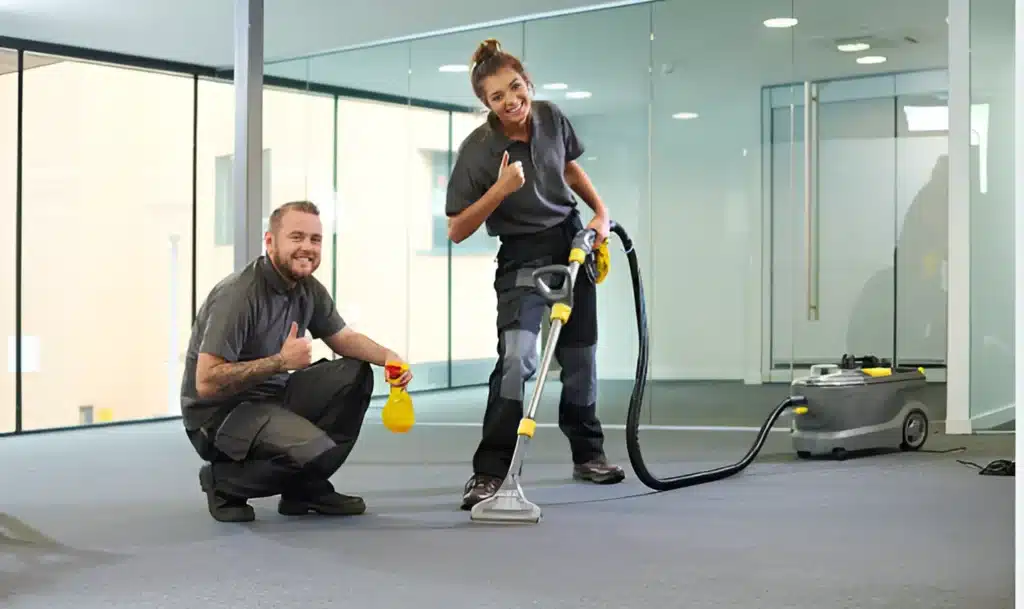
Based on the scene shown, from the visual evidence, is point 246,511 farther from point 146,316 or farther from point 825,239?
point 146,316

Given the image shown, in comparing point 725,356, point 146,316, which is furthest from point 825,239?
point 146,316

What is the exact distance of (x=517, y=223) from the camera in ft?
12.2

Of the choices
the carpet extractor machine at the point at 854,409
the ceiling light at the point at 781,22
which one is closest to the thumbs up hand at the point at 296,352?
the carpet extractor machine at the point at 854,409

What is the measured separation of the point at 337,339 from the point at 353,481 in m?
0.94

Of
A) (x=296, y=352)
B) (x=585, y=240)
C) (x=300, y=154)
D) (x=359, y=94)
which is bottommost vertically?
(x=296, y=352)

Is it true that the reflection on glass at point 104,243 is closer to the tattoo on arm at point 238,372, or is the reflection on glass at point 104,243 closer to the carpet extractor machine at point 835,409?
the carpet extractor machine at point 835,409

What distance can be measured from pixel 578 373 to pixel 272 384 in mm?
983

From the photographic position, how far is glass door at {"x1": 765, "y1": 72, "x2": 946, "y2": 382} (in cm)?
569

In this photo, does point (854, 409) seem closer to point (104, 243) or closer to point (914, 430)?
point (914, 430)

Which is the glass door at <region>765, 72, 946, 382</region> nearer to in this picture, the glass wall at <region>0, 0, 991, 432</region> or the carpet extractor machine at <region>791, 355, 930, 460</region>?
the glass wall at <region>0, 0, 991, 432</region>

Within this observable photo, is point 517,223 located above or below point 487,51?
below

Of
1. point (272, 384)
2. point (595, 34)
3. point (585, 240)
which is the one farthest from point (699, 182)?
point (272, 384)

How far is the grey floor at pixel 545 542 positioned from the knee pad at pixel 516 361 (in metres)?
0.34

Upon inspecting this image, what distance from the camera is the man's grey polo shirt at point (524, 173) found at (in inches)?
144
